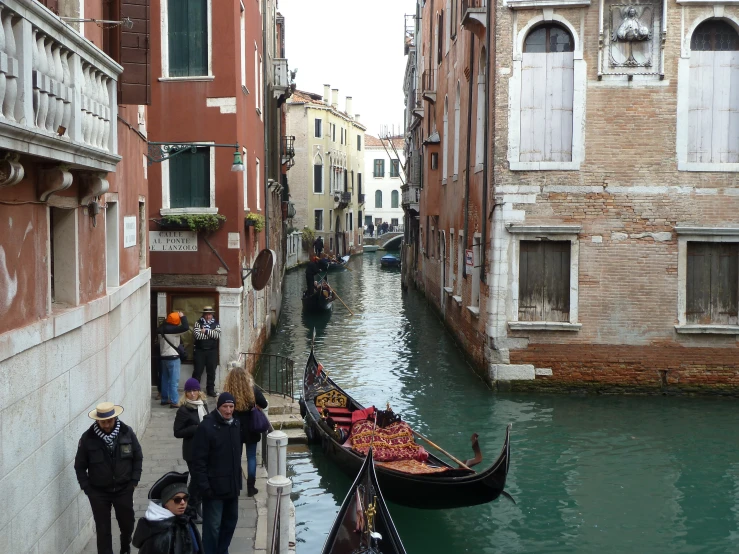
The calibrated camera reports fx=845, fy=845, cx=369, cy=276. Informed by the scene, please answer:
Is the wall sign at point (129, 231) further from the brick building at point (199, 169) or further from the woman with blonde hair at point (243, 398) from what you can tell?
the brick building at point (199, 169)

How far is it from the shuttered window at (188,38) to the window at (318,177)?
2955 centimetres

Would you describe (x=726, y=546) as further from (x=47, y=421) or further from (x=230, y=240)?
(x=230, y=240)

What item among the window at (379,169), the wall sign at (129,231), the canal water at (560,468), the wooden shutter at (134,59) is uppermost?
the window at (379,169)

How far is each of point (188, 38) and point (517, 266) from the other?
551cm

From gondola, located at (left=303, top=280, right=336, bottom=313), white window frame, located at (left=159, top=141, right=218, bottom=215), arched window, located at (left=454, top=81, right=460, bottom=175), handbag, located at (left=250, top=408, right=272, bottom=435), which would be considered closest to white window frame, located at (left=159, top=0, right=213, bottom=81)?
white window frame, located at (left=159, top=141, right=218, bottom=215)

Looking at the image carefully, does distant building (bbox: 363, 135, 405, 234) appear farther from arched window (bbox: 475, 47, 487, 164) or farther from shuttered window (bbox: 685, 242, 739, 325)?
shuttered window (bbox: 685, 242, 739, 325)

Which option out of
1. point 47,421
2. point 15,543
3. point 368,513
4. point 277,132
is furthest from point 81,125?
point 277,132

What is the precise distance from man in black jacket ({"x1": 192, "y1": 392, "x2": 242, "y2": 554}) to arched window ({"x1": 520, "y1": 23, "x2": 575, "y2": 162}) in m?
7.86

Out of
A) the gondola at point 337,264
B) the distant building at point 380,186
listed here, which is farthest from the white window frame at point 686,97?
the distant building at point 380,186

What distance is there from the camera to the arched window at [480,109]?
533 inches

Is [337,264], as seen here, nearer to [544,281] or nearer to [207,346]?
[544,281]

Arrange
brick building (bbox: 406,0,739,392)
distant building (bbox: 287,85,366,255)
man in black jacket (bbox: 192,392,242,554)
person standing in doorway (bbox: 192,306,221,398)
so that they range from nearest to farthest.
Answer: man in black jacket (bbox: 192,392,242,554), person standing in doorway (bbox: 192,306,221,398), brick building (bbox: 406,0,739,392), distant building (bbox: 287,85,366,255)

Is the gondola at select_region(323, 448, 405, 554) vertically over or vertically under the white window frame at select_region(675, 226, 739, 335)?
under

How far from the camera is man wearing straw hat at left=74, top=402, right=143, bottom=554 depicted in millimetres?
4891
